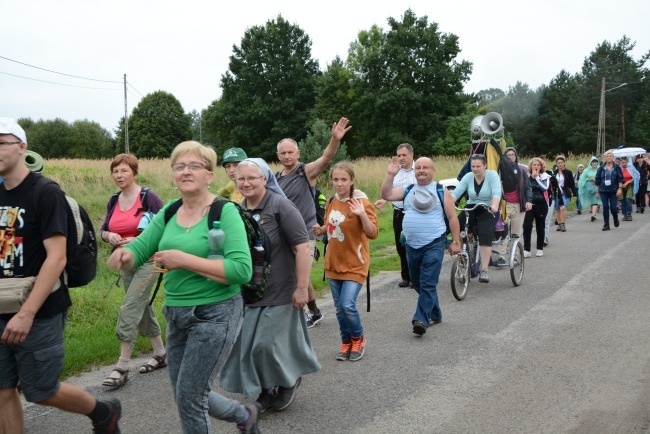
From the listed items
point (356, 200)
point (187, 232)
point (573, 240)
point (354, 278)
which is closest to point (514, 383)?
point (354, 278)

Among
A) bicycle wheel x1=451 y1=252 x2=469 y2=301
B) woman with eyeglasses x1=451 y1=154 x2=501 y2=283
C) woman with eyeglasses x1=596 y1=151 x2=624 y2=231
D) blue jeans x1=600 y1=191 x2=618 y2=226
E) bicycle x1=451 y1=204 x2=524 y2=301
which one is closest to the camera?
bicycle wheel x1=451 y1=252 x2=469 y2=301

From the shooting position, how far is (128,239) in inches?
207

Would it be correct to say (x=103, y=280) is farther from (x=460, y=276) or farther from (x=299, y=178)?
(x=460, y=276)

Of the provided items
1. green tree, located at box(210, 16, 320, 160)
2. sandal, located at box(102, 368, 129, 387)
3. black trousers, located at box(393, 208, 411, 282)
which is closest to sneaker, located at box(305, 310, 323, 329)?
black trousers, located at box(393, 208, 411, 282)

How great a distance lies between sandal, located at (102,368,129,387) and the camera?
517 centimetres

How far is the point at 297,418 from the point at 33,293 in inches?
84.2

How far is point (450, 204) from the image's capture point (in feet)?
22.2

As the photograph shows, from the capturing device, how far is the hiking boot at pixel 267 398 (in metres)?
4.64

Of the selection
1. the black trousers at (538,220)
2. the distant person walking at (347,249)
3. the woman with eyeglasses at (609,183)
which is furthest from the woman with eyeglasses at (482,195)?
the woman with eyeglasses at (609,183)

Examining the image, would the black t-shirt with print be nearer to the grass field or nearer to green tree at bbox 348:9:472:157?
the grass field

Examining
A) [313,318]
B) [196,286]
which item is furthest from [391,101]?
[196,286]

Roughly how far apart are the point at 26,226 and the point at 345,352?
11.1 feet

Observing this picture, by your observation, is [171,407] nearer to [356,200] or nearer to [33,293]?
[33,293]

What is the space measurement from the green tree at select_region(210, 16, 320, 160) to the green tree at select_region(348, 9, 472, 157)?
670cm
